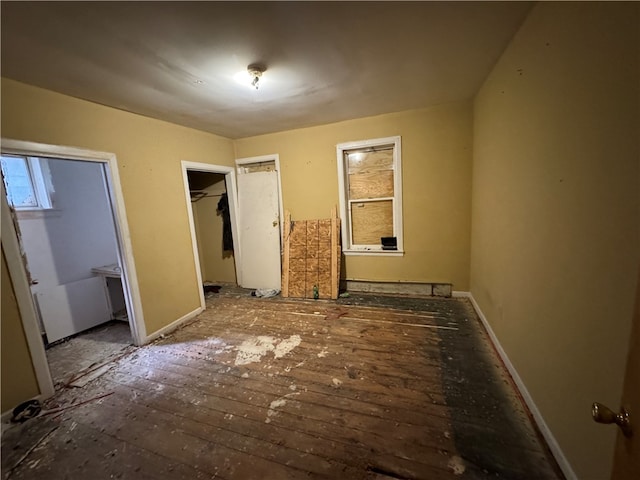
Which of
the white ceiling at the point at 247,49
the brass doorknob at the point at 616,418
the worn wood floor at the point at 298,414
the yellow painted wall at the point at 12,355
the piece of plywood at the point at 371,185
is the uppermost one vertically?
the white ceiling at the point at 247,49

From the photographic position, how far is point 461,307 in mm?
3096

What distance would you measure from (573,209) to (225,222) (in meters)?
4.34

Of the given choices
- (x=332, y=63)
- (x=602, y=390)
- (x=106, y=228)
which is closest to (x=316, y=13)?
(x=332, y=63)

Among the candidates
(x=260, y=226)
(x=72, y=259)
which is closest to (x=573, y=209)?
(x=260, y=226)

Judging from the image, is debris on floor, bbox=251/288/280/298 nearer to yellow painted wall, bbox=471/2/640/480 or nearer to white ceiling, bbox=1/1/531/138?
white ceiling, bbox=1/1/531/138

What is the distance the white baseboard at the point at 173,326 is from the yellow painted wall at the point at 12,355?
91cm

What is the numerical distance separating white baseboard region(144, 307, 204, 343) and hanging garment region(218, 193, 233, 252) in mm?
1340

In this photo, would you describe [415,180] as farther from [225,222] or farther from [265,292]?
[225,222]

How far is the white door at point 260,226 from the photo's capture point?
405 cm

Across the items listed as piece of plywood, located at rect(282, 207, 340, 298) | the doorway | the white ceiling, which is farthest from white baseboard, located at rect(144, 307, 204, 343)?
the white ceiling

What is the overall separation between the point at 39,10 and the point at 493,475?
3.25 m

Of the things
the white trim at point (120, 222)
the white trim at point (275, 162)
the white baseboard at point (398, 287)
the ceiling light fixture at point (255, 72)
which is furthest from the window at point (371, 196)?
the white trim at point (120, 222)

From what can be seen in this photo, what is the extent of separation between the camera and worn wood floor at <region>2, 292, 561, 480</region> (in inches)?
54.4

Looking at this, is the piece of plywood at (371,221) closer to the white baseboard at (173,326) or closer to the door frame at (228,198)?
the door frame at (228,198)
